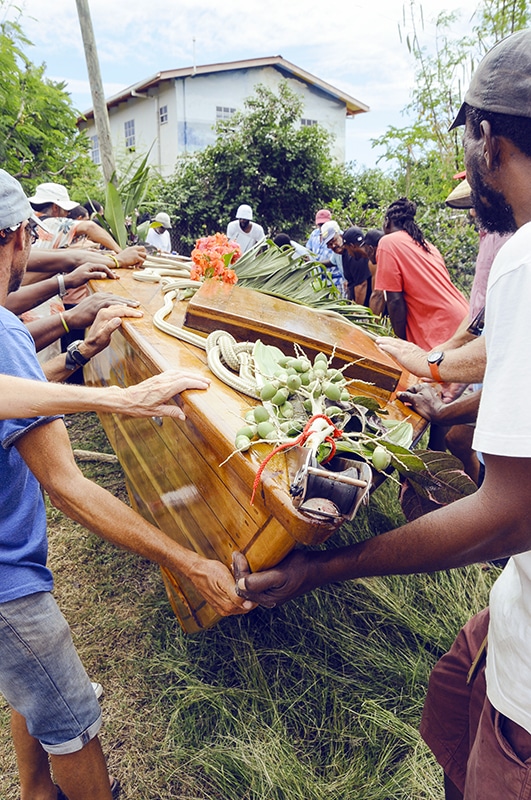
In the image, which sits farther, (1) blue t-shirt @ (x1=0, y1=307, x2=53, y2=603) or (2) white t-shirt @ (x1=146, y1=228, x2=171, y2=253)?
(2) white t-shirt @ (x1=146, y1=228, x2=171, y2=253)

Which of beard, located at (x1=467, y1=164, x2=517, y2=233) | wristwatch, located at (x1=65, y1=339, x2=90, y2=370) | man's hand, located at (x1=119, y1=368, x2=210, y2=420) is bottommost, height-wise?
wristwatch, located at (x1=65, y1=339, x2=90, y2=370)

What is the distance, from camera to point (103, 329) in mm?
2525

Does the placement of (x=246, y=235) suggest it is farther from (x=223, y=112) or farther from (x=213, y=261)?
(x=223, y=112)

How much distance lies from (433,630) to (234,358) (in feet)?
5.54

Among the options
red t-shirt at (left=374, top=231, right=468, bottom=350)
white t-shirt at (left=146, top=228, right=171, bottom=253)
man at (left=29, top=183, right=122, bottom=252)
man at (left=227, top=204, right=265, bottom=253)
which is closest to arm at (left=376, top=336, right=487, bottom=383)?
red t-shirt at (left=374, top=231, right=468, bottom=350)

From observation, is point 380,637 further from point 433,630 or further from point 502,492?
point 502,492

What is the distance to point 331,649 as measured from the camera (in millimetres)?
2621

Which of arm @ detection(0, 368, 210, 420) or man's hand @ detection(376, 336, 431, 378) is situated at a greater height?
arm @ detection(0, 368, 210, 420)

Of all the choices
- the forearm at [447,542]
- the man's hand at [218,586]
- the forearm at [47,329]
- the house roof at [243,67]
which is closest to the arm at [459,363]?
the forearm at [447,542]

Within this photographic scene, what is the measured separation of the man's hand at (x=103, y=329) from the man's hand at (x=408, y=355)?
1.19 m

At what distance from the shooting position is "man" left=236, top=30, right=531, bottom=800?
0.96 meters

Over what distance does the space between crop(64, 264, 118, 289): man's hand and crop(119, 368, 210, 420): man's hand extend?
2173mm

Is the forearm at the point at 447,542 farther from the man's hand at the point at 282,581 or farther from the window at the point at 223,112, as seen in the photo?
the window at the point at 223,112

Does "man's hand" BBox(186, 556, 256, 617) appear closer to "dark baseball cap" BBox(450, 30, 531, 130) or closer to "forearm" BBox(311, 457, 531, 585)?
"forearm" BBox(311, 457, 531, 585)
